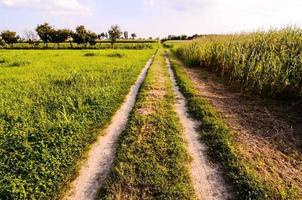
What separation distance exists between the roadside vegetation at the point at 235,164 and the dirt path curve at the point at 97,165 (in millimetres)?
2044

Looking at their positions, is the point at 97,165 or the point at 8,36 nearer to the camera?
the point at 97,165

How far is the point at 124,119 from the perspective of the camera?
7.28 meters

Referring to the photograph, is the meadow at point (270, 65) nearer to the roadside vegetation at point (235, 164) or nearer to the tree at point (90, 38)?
the roadside vegetation at point (235, 164)

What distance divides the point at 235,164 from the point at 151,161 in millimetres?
1535

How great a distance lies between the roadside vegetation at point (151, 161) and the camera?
4.05 m

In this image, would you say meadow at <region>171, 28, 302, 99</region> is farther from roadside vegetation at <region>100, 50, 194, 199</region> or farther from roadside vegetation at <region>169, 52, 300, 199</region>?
roadside vegetation at <region>100, 50, 194, 199</region>

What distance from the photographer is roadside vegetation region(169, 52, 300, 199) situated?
399 cm

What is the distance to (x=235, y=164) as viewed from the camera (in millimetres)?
4727

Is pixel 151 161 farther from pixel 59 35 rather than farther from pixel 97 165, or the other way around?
pixel 59 35

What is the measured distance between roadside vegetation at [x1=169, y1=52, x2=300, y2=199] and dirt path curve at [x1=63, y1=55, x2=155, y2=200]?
6.71 feet

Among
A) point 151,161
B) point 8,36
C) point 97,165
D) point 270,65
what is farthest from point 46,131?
point 8,36

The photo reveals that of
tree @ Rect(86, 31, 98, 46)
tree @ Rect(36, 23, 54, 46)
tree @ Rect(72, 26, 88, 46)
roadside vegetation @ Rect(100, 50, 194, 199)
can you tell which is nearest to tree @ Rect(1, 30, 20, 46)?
tree @ Rect(36, 23, 54, 46)

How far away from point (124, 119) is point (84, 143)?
70.8 inches

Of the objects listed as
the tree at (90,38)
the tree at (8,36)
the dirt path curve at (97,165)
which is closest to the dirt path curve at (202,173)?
the dirt path curve at (97,165)
